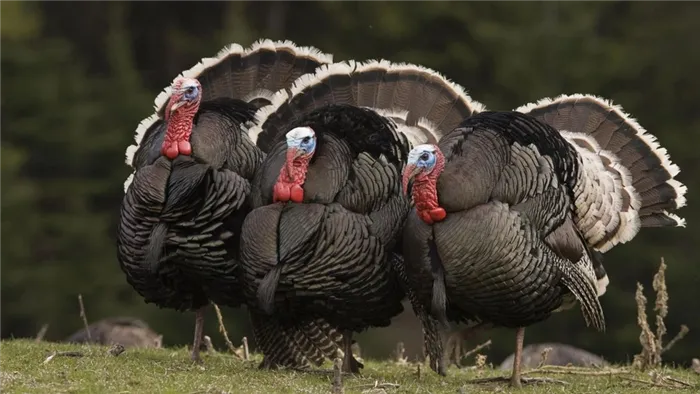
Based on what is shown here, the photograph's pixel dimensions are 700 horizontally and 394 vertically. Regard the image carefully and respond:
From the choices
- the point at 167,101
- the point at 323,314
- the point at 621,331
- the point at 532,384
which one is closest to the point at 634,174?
the point at 532,384

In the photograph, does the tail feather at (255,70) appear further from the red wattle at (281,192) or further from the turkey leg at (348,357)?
the turkey leg at (348,357)

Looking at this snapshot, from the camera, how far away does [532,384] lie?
8.34 metres

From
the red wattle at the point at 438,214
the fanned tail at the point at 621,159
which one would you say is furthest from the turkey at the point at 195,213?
the fanned tail at the point at 621,159

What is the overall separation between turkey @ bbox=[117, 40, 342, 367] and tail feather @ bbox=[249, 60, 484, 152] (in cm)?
52

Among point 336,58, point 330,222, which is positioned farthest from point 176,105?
point 336,58

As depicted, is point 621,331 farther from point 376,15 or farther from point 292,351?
point 292,351

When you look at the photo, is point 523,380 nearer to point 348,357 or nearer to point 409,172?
point 348,357

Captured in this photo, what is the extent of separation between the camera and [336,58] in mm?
22656

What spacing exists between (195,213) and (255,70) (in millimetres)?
1484

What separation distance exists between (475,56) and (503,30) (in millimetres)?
586

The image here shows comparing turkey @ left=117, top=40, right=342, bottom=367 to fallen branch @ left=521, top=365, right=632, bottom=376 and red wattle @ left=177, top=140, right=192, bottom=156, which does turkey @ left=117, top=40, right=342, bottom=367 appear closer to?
red wattle @ left=177, top=140, right=192, bottom=156

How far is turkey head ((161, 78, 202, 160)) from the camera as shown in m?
8.39

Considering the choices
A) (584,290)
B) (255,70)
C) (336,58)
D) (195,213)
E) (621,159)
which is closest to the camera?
(584,290)

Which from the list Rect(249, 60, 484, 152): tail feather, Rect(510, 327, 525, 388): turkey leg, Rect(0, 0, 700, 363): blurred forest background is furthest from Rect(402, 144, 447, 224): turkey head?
Rect(0, 0, 700, 363): blurred forest background
